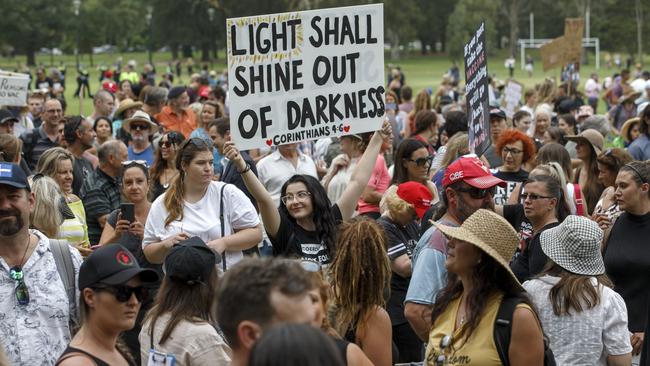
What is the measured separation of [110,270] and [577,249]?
2431mm

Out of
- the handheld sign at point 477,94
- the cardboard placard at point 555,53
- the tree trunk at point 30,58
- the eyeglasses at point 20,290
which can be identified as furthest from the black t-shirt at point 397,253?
the tree trunk at point 30,58

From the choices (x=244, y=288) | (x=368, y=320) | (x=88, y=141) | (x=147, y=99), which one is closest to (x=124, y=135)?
(x=147, y=99)

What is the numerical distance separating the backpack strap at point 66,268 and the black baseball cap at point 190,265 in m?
0.62

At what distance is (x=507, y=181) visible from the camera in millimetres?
9406

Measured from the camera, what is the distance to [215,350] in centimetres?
456

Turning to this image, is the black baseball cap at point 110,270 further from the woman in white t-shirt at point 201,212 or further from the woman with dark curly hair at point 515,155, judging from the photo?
the woman with dark curly hair at point 515,155

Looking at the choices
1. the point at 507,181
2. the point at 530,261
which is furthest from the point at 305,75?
the point at 507,181

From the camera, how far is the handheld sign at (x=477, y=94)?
8.85 meters

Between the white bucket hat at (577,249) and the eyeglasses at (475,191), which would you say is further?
the eyeglasses at (475,191)

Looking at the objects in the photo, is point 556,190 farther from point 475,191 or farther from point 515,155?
point 515,155

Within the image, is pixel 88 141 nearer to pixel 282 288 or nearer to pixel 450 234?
pixel 450 234

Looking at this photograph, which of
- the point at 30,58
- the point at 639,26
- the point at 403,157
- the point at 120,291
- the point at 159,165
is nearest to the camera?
the point at 120,291

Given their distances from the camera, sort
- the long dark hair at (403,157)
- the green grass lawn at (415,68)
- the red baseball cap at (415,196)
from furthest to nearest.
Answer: the green grass lawn at (415,68), the long dark hair at (403,157), the red baseball cap at (415,196)

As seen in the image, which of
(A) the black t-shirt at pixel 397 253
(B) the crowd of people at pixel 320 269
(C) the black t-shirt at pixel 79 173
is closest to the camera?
(B) the crowd of people at pixel 320 269
